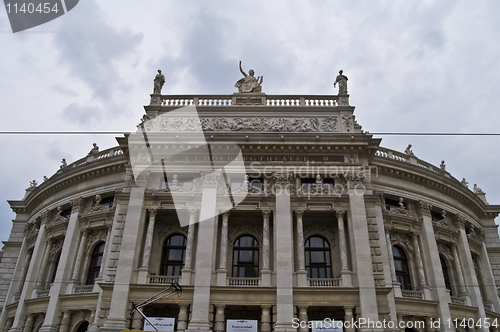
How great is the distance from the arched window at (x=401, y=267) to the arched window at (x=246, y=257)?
36.8 ft

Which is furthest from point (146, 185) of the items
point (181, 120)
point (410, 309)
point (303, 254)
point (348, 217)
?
point (410, 309)

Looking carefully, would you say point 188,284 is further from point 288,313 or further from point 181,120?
point 181,120

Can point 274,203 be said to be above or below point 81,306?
above

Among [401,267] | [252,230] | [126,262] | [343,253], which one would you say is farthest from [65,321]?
[401,267]

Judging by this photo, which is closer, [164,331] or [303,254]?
[164,331]

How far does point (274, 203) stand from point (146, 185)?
9323 millimetres

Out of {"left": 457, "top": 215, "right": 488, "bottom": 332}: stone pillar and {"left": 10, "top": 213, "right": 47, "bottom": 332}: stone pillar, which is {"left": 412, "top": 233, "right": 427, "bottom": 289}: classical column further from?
{"left": 10, "top": 213, "right": 47, "bottom": 332}: stone pillar

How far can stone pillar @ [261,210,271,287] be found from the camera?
24.9 m

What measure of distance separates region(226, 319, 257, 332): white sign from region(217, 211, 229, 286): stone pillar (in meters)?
2.33

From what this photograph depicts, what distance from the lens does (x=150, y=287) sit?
24.6 meters

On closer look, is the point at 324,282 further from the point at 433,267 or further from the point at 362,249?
the point at 433,267

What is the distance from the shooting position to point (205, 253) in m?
25.5

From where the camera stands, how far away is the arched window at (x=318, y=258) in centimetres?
2705

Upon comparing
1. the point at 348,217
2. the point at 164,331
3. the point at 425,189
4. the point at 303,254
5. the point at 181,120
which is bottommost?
the point at 164,331
